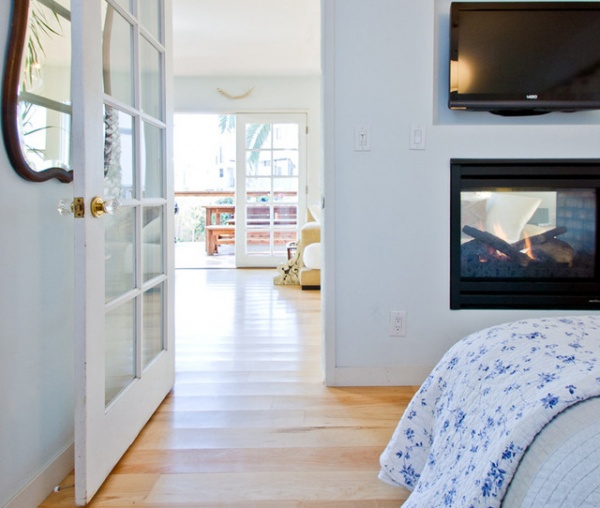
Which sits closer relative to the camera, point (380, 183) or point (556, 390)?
point (556, 390)

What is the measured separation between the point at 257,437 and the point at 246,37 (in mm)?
4713

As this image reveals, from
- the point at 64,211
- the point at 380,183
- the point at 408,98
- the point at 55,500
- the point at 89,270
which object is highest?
the point at 408,98

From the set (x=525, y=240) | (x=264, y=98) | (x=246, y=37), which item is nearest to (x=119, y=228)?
(x=525, y=240)

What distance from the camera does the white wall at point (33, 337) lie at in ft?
4.52

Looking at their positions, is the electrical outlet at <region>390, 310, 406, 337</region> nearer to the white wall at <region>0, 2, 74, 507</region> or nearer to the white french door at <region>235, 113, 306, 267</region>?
the white wall at <region>0, 2, 74, 507</region>

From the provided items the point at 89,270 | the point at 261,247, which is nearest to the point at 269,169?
the point at 261,247

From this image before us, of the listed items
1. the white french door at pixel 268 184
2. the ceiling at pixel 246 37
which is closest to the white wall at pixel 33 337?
the ceiling at pixel 246 37

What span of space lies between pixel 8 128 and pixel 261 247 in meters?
5.89

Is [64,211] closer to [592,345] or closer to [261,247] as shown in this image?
[592,345]

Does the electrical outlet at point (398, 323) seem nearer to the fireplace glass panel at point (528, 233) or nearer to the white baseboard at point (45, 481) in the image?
the fireplace glass panel at point (528, 233)

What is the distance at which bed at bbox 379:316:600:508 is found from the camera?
79 centimetres

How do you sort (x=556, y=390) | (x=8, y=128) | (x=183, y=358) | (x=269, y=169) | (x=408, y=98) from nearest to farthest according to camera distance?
(x=556, y=390)
(x=8, y=128)
(x=408, y=98)
(x=183, y=358)
(x=269, y=169)

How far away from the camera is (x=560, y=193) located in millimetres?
2547

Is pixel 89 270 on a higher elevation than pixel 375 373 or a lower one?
higher
